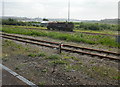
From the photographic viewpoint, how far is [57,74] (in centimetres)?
511

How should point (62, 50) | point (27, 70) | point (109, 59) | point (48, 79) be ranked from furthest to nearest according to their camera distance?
point (62, 50) < point (109, 59) < point (27, 70) < point (48, 79)

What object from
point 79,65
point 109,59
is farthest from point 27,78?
point 109,59

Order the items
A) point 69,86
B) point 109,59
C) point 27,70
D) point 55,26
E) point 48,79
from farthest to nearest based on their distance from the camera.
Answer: point 55,26 < point 109,59 < point 27,70 < point 48,79 < point 69,86

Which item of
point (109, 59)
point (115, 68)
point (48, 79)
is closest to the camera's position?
point (48, 79)

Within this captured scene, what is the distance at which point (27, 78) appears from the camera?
4688 mm

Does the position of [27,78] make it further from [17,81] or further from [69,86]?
[69,86]

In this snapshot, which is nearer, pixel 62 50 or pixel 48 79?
pixel 48 79

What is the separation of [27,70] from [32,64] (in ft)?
2.56

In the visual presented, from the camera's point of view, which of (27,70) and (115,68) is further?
(115,68)

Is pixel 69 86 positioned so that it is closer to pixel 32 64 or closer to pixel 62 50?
pixel 32 64

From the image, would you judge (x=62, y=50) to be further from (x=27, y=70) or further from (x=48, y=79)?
(x=48, y=79)

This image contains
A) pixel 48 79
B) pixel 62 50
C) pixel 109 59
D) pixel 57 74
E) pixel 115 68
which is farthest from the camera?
pixel 62 50

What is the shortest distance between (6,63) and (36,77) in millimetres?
2100

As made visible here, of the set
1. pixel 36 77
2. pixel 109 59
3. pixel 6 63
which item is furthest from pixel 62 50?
pixel 36 77
